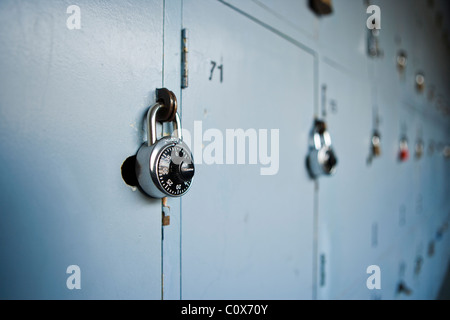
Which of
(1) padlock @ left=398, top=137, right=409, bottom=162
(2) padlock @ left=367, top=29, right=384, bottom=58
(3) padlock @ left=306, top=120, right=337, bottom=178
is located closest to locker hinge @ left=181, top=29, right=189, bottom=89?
(3) padlock @ left=306, top=120, right=337, bottom=178

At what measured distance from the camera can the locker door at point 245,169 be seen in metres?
0.74

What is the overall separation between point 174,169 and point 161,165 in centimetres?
3

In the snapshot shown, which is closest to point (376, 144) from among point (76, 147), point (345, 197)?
point (345, 197)

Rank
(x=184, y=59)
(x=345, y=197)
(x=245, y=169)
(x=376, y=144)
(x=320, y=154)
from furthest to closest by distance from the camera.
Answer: (x=376, y=144) → (x=345, y=197) → (x=320, y=154) → (x=245, y=169) → (x=184, y=59)

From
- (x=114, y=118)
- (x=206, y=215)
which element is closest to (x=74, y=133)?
(x=114, y=118)

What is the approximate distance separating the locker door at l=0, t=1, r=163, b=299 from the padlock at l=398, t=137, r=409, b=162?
6.67 feet

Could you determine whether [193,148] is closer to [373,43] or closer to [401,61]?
[373,43]

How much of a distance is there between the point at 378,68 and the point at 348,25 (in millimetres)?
484

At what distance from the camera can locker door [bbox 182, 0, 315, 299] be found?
2.42 feet

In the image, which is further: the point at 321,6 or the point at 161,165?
the point at 321,6

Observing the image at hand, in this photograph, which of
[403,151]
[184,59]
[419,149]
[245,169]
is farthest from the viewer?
[419,149]

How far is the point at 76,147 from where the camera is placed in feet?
1.69

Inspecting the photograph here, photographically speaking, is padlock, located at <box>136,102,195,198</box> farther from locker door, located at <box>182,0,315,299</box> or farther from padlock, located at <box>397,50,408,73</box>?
padlock, located at <box>397,50,408,73</box>

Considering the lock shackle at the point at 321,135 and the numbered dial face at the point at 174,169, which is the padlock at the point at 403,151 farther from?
the numbered dial face at the point at 174,169
